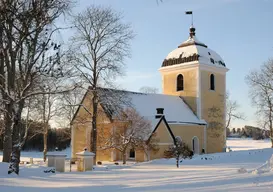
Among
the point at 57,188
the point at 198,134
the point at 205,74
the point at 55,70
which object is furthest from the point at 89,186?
the point at 205,74

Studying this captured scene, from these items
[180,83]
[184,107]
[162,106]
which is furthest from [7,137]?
[180,83]

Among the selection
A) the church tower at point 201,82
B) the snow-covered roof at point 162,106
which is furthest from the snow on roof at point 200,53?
the snow-covered roof at point 162,106

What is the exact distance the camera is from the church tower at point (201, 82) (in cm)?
3928

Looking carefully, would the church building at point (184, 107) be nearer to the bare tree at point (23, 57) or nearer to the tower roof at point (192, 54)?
the tower roof at point (192, 54)

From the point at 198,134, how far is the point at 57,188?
2639 centimetres

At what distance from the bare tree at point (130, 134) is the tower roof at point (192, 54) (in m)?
11.9

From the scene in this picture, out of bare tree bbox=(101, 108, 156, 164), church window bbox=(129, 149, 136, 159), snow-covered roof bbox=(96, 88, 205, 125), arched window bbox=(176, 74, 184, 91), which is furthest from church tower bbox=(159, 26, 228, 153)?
bare tree bbox=(101, 108, 156, 164)

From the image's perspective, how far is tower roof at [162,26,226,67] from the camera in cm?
3956

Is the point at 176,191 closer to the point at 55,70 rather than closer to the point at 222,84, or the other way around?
the point at 55,70

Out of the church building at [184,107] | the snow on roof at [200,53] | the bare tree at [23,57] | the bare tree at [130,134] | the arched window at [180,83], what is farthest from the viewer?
the arched window at [180,83]

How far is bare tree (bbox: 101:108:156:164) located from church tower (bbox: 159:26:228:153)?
402 inches

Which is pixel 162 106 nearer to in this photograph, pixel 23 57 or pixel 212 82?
pixel 212 82

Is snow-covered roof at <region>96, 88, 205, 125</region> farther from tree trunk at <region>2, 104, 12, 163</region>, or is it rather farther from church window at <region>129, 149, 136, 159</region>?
tree trunk at <region>2, 104, 12, 163</region>

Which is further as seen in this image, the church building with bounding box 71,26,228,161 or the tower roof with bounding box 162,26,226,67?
the tower roof with bounding box 162,26,226,67
